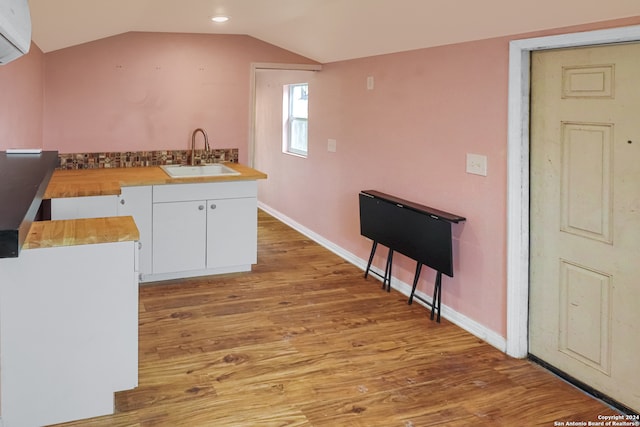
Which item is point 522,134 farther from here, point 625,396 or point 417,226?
point 625,396

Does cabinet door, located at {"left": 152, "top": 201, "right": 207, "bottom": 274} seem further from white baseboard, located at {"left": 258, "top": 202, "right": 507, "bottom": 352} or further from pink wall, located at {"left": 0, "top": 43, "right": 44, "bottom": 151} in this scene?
white baseboard, located at {"left": 258, "top": 202, "right": 507, "bottom": 352}

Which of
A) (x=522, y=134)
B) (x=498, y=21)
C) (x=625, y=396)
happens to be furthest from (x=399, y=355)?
(x=498, y=21)

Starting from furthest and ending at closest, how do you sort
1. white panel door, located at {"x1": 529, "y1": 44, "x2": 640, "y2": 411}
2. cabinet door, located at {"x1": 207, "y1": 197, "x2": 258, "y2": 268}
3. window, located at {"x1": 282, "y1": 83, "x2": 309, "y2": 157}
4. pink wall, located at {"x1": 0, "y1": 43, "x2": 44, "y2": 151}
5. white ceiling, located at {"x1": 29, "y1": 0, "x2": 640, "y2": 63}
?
window, located at {"x1": 282, "y1": 83, "x2": 309, "y2": 157} < cabinet door, located at {"x1": 207, "y1": 197, "x2": 258, "y2": 268} < pink wall, located at {"x1": 0, "y1": 43, "x2": 44, "y2": 151} < white ceiling, located at {"x1": 29, "y1": 0, "x2": 640, "y2": 63} < white panel door, located at {"x1": 529, "y1": 44, "x2": 640, "y2": 411}

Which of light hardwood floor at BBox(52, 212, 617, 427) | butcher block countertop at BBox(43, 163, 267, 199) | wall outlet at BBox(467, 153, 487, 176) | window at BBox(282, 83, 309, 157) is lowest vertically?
light hardwood floor at BBox(52, 212, 617, 427)

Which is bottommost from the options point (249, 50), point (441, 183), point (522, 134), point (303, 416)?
point (303, 416)

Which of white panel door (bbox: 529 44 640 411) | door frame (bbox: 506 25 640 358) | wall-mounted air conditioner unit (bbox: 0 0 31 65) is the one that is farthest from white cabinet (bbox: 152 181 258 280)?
wall-mounted air conditioner unit (bbox: 0 0 31 65)

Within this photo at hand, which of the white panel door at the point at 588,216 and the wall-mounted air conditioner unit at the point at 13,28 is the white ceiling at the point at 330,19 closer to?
the white panel door at the point at 588,216

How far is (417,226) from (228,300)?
144cm

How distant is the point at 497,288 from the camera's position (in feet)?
10.8

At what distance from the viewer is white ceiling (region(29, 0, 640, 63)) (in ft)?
8.70

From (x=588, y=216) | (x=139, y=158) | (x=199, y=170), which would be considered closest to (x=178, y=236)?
(x=199, y=170)

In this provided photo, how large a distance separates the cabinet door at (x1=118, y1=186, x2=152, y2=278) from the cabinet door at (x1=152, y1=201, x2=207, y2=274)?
0.15 ft

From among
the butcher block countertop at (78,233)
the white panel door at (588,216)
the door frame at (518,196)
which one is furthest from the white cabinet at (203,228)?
the white panel door at (588,216)

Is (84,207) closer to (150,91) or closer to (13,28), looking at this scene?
(150,91)
